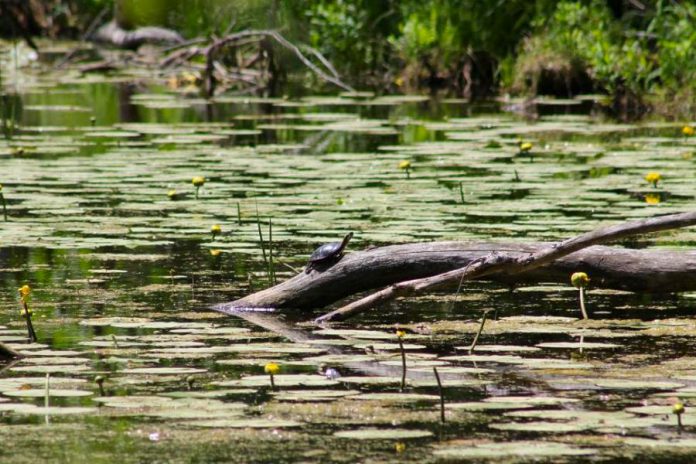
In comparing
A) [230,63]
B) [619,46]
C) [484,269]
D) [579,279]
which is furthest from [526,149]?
[230,63]

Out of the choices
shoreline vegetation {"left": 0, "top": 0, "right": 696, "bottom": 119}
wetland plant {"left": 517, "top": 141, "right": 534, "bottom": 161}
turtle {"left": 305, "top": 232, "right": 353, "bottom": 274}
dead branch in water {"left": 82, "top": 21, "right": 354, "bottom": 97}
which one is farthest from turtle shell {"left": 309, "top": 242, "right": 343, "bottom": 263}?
dead branch in water {"left": 82, "top": 21, "right": 354, "bottom": 97}

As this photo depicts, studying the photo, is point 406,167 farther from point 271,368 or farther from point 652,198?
point 271,368

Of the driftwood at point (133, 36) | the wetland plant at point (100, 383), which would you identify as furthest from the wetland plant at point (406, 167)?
the driftwood at point (133, 36)

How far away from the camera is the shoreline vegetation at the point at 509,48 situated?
13.0 metres

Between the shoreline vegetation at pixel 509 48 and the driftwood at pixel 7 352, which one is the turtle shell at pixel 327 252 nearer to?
the driftwood at pixel 7 352

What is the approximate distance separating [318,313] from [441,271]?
44 centimetres

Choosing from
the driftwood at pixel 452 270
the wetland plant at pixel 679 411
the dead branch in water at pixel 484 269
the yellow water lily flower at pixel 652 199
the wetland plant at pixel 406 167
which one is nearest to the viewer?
the wetland plant at pixel 679 411

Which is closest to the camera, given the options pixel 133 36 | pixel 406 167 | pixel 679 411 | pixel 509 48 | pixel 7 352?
pixel 679 411

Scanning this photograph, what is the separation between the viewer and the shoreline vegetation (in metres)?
13.0

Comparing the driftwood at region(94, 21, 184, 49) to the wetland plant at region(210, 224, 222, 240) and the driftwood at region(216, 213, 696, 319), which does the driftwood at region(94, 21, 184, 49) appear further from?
the driftwood at region(216, 213, 696, 319)

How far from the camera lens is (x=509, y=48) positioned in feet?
49.8

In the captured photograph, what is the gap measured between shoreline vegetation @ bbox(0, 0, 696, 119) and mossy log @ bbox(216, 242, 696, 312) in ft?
20.0

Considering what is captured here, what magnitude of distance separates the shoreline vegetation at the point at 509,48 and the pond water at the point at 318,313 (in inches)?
75.3

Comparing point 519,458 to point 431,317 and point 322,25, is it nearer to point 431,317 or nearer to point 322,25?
point 431,317
